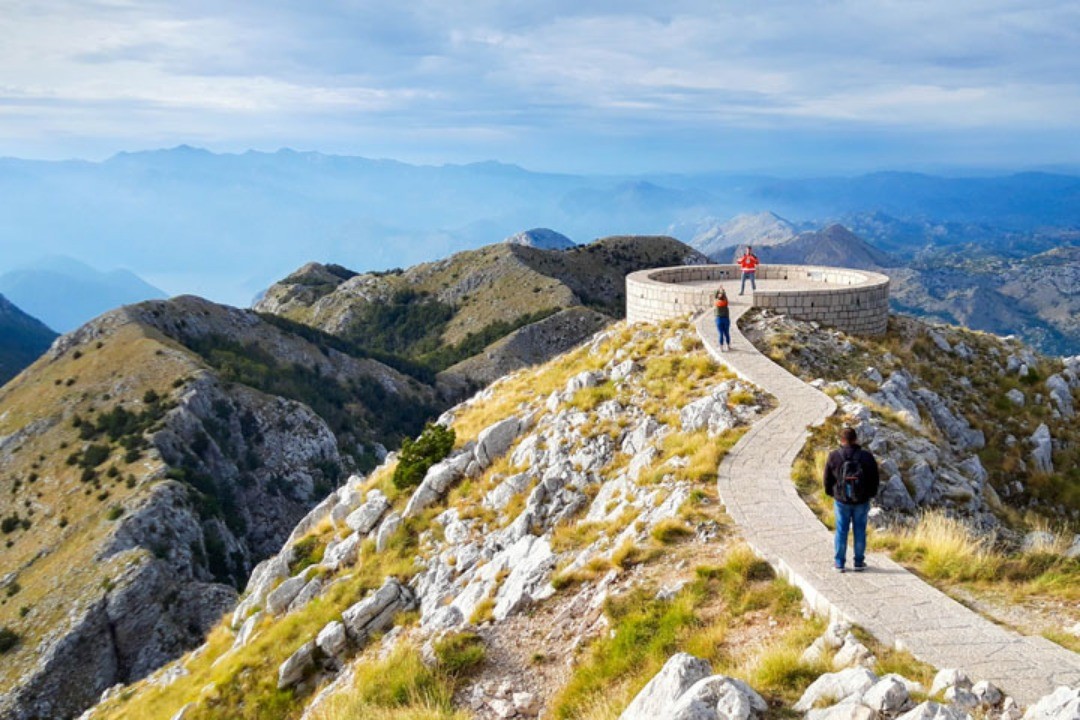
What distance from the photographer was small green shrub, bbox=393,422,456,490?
71.1 ft

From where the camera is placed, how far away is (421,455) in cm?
2233

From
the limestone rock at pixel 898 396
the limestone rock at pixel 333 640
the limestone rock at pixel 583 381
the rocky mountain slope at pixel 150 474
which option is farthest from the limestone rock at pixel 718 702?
the rocky mountain slope at pixel 150 474

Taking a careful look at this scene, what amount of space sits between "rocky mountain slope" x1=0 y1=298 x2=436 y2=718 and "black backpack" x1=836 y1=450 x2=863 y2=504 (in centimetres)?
5259

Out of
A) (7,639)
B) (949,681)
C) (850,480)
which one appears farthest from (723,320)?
(7,639)

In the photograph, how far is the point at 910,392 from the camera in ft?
71.6

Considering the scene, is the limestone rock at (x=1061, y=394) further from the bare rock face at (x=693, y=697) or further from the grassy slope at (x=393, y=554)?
the bare rock face at (x=693, y=697)

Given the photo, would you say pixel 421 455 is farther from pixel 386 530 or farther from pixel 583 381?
pixel 583 381

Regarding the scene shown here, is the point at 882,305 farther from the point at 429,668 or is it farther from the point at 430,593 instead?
the point at 429,668

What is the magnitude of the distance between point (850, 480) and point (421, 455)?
14.8 m

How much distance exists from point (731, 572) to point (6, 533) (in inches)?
2799

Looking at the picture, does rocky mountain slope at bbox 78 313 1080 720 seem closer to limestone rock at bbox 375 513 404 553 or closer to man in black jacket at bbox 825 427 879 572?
limestone rock at bbox 375 513 404 553

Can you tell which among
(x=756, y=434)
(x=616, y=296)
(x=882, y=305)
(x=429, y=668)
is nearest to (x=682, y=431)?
(x=756, y=434)

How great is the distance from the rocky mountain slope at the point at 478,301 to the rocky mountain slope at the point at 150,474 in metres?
29.8

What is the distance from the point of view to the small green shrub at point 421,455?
71.1ft
